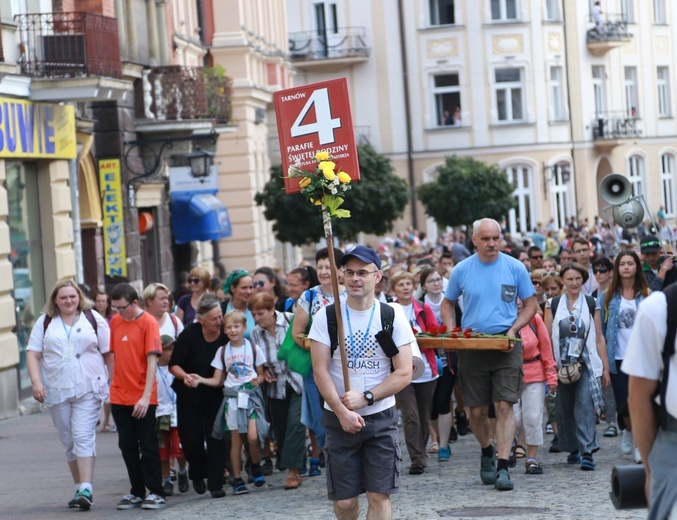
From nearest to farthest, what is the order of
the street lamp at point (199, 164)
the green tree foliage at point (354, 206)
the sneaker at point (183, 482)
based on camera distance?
1. the sneaker at point (183, 482)
2. the street lamp at point (199, 164)
3. the green tree foliage at point (354, 206)

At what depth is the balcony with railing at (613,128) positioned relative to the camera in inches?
2259

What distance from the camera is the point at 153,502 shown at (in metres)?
11.3

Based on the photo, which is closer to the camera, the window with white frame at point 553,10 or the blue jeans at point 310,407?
the blue jeans at point 310,407

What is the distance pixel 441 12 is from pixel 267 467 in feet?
146

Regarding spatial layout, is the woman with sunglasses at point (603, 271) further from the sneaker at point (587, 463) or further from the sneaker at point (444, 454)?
the sneaker at point (587, 463)

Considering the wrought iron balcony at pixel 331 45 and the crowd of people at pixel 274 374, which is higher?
the wrought iron balcony at pixel 331 45

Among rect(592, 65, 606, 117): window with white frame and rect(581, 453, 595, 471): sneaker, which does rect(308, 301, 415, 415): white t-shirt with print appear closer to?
rect(581, 453, 595, 471): sneaker

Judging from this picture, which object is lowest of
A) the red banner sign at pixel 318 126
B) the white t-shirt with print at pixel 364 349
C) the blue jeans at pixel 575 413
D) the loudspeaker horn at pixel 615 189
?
the blue jeans at pixel 575 413

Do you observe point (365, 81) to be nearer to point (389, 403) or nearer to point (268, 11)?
point (268, 11)

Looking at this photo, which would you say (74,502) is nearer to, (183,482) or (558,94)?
(183,482)

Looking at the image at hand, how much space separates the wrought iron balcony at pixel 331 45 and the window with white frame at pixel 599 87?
31.1ft

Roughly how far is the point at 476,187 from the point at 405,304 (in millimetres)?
32714

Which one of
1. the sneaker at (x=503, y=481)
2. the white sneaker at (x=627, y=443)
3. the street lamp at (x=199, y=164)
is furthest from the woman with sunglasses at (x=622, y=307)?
the street lamp at (x=199, y=164)

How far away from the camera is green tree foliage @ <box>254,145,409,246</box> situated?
35094mm
